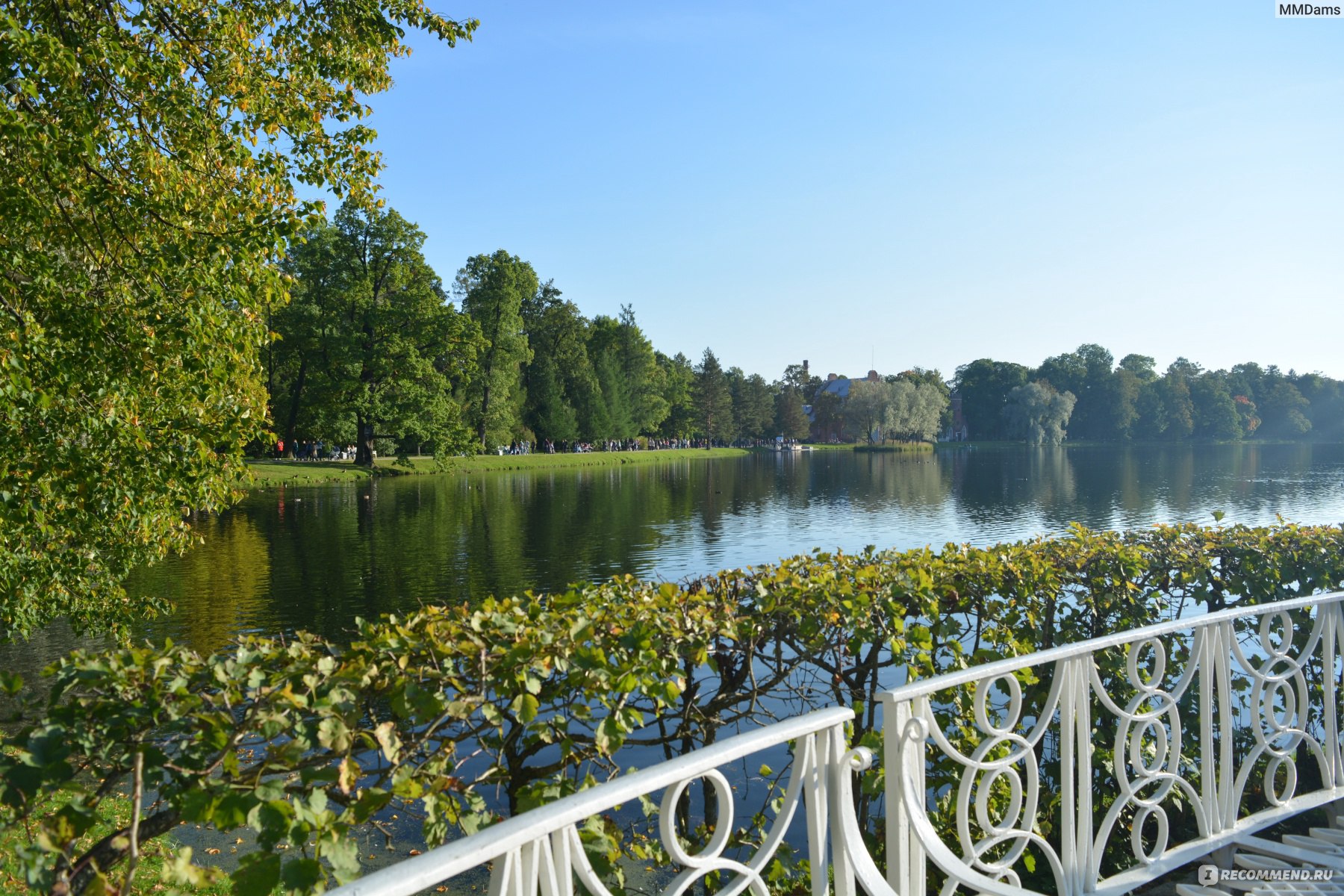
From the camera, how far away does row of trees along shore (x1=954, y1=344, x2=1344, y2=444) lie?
126m

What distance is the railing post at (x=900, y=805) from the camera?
7.32 ft

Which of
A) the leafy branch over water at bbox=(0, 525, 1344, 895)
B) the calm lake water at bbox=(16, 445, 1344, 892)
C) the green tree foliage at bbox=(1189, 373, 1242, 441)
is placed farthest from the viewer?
the green tree foliage at bbox=(1189, 373, 1242, 441)

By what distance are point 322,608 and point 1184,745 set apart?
12999 mm

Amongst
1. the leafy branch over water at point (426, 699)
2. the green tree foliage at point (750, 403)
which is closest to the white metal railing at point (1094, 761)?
the leafy branch over water at point (426, 699)

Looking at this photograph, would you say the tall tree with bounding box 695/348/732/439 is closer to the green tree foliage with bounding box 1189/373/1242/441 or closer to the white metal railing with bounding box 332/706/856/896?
the green tree foliage with bounding box 1189/373/1242/441

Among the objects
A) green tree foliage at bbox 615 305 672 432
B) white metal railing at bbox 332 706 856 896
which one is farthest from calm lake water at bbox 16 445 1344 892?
green tree foliage at bbox 615 305 672 432

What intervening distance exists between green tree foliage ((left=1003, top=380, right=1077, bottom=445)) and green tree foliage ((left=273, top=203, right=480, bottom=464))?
274 feet

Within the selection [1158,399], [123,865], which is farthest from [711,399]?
[123,865]

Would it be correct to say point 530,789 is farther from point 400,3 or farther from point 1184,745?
point 400,3

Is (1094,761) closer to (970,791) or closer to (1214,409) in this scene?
(970,791)

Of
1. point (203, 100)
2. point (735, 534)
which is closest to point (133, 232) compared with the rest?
point (203, 100)

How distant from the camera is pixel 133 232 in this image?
22.7ft

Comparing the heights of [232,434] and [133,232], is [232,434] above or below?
below

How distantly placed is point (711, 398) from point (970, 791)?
98.0 metres
